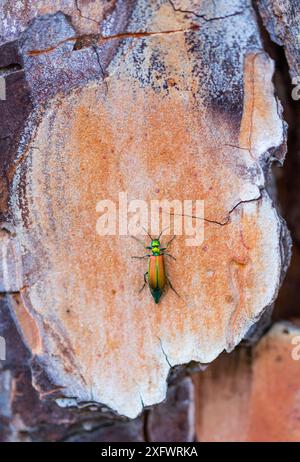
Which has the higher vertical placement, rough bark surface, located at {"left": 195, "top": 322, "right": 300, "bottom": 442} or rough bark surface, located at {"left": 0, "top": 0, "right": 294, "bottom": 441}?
rough bark surface, located at {"left": 0, "top": 0, "right": 294, "bottom": 441}

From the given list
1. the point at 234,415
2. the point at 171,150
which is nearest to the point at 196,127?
the point at 171,150

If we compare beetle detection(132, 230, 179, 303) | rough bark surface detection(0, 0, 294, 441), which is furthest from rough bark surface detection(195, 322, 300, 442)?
beetle detection(132, 230, 179, 303)

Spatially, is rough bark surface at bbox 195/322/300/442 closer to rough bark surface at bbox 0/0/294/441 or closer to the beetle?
rough bark surface at bbox 0/0/294/441

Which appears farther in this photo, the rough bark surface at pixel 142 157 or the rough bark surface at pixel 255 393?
the rough bark surface at pixel 255 393

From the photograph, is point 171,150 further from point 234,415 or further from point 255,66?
point 234,415

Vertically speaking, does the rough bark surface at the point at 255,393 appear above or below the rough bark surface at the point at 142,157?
below

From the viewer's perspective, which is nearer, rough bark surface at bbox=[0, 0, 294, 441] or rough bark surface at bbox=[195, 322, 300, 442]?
rough bark surface at bbox=[0, 0, 294, 441]

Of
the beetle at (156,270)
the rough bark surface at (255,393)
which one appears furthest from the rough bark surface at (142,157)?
the rough bark surface at (255,393)

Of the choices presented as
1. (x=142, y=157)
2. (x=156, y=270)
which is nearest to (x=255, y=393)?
(x=156, y=270)

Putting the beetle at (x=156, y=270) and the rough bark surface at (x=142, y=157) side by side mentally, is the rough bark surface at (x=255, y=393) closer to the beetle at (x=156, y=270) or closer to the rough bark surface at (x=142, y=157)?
the rough bark surface at (x=142, y=157)
